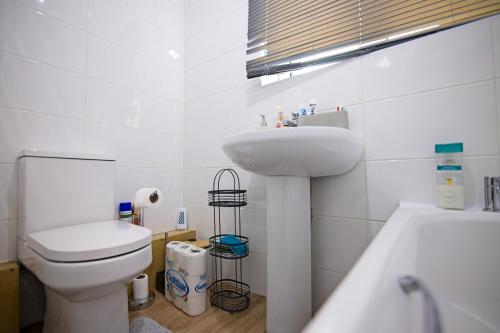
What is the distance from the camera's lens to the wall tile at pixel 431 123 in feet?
2.51

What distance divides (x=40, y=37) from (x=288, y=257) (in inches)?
61.0

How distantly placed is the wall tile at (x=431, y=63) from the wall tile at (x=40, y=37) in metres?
1.46

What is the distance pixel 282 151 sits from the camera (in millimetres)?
730

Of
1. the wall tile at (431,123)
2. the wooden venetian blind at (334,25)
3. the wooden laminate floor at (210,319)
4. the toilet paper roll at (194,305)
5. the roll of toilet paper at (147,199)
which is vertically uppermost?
the wooden venetian blind at (334,25)

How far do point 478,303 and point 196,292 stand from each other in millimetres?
1016

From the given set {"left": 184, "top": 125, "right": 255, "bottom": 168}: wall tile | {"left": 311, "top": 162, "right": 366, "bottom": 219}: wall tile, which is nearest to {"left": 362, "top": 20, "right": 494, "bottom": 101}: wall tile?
{"left": 311, "top": 162, "right": 366, "bottom": 219}: wall tile

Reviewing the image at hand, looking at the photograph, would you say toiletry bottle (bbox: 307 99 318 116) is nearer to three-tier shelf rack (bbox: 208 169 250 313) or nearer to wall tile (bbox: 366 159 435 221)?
wall tile (bbox: 366 159 435 221)

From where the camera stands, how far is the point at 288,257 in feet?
2.85

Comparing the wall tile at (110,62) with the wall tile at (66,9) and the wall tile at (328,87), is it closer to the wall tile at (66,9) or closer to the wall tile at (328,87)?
the wall tile at (66,9)

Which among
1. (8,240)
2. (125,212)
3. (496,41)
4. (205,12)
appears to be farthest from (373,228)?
(205,12)

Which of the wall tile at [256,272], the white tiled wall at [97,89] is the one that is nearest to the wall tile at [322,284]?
the wall tile at [256,272]

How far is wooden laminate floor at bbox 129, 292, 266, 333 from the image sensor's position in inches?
39.0

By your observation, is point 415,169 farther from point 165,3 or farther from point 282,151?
point 165,3

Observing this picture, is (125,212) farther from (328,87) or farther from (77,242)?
(328,87)
